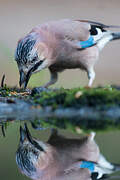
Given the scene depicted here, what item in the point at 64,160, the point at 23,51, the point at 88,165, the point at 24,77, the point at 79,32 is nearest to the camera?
the point at 64,160

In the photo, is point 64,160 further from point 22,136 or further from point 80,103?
point 80,103

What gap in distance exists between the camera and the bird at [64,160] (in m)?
3.60

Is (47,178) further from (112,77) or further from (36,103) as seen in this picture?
(112,77)

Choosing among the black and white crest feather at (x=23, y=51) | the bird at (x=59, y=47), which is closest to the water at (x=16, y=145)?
Answer: the black and white crest feather at (x=23, y=51)

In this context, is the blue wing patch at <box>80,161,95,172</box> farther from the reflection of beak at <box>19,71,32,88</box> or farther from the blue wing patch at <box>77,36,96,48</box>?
the blue wing patch at <box>77,36,96,48</box>

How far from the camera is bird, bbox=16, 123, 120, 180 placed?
142 inches

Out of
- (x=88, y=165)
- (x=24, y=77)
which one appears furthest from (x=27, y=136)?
(x=24, y=77)

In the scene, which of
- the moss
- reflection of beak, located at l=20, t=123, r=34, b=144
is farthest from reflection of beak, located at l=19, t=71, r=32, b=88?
reflection of beak, located at l=20, t=123, r=34, b=144

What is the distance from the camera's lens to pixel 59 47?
7039 mm

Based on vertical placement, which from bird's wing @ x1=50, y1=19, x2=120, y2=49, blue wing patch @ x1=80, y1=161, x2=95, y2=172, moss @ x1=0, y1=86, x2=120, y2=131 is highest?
bird's wing @ x1=50, y1=19, x2=120, y2=49

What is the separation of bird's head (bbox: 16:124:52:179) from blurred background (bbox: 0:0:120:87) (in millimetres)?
7267

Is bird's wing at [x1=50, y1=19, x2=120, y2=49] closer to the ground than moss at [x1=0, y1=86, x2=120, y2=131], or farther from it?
farther from it

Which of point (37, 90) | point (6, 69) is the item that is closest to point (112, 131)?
point (37, 90)

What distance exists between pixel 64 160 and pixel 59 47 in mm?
3545
